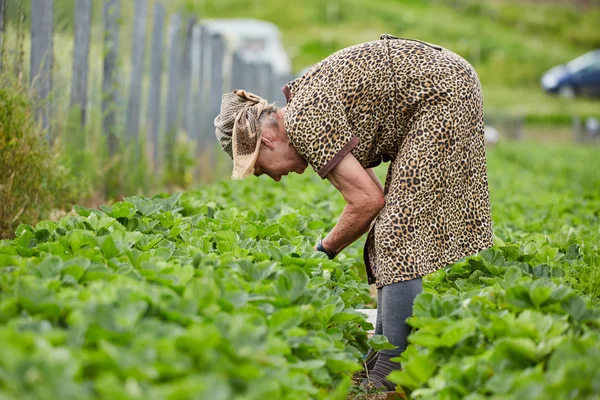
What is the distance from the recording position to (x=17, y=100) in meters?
5.10

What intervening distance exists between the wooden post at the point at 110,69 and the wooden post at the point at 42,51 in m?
1.71

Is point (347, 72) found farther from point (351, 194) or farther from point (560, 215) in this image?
point (560, 215)

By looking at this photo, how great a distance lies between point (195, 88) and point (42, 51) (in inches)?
243

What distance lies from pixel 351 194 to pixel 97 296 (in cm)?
151

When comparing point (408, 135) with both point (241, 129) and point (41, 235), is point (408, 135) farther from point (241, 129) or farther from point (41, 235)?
point (41, 235)

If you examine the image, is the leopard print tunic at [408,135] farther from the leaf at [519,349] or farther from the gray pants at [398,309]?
the leaf at [519,349]

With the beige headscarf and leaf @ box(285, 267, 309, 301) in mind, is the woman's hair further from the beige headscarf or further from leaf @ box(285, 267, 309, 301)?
leaf @ box(285, 267, 309, 301)

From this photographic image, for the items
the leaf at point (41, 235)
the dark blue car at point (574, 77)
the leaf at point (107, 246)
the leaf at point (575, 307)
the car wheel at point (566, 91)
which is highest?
the leaf at point (575, 307)

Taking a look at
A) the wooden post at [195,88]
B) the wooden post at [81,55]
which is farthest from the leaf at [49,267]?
the wooden post at [195,88]

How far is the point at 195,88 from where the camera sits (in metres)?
12.1

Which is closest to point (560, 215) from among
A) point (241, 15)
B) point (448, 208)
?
point (448, 208)

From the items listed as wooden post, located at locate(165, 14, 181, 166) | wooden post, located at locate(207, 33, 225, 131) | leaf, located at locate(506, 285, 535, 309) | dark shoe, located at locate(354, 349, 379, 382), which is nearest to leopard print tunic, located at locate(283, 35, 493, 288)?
dark shoe, located at locate(354, 349, 379, 382)

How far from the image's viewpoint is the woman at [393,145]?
3.63 meters

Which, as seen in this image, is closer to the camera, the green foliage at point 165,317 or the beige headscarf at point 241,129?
the green foliage at point 165,317
